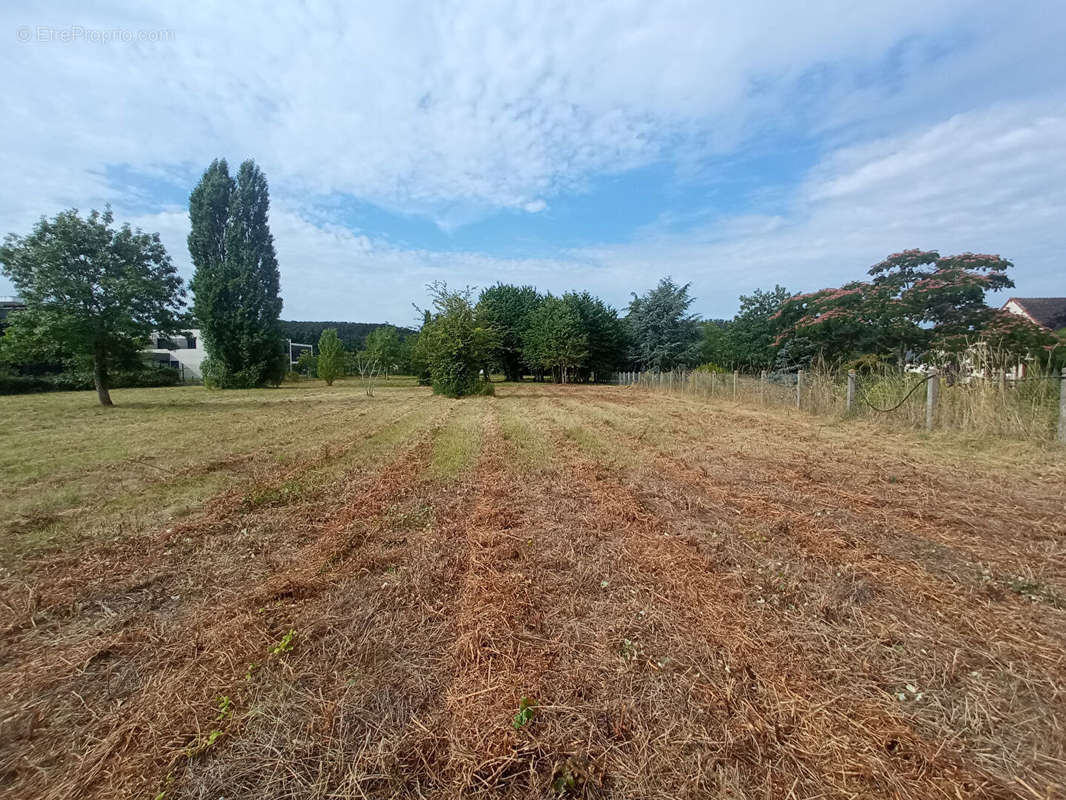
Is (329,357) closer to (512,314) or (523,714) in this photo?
(512,314)

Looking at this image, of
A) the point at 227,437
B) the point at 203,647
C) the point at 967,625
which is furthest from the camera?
the point at 227,437

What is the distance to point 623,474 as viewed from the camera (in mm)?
6160

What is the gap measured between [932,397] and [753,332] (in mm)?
22702

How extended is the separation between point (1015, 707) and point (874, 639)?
550 millimetres

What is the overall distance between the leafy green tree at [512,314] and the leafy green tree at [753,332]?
1880 centimetres

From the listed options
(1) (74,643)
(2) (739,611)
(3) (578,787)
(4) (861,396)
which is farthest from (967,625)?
(4) (861,396)

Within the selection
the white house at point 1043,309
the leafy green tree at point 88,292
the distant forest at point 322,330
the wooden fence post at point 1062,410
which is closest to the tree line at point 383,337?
the leafy green tree at point 88,292

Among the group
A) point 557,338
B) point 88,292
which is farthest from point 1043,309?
point 88,292

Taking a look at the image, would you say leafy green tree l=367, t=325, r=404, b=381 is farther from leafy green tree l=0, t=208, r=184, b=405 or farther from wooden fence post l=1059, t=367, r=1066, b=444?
wooden fence post l=1059, t=367, r=1066, b=444

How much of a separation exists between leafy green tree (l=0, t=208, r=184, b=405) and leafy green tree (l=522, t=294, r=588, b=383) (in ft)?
88.4

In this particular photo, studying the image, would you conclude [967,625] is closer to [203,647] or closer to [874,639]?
[874,639]

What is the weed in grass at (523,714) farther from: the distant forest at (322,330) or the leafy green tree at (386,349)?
the distant forest at (322,330)

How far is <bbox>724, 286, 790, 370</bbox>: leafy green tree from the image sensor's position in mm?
29422

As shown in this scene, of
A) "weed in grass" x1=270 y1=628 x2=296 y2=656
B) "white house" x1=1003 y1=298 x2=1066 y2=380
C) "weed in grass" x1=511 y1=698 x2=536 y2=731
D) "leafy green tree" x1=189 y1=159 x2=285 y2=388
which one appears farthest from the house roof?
"leafy green tree" x1=189 y1=159 x2=285 y2=388
